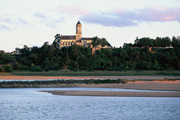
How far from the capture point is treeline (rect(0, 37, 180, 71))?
9031 centimetres

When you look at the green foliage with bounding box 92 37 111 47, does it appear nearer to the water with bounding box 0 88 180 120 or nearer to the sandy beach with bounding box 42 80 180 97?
the sandy beach with bounding box 42 80 180 97

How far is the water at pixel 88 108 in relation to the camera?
26.1 metres

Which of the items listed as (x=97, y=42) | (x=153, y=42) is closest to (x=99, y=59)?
(x=97, y=42)

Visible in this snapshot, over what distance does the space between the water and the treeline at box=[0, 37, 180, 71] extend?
165 ft

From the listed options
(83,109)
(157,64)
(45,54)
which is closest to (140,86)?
(83,109)

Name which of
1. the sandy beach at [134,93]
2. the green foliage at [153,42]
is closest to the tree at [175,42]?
the green foliage at [153,42]

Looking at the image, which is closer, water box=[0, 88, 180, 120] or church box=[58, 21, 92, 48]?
water box=[0, 88, 180, 120]

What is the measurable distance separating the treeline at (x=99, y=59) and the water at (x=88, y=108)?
165ft

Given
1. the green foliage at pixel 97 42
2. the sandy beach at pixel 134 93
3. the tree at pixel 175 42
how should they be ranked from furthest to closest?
the green foliage at pixel 97 42
the tree at pixel 175 42
the sandy beach at pixel 134 93

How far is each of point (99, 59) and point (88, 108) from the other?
6707 centimetres

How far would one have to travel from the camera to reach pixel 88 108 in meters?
30.0

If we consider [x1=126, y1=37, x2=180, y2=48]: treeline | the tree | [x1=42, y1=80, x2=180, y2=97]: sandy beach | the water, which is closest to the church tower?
[x1=126, y1=37, x2=180, y2=48]: treeline

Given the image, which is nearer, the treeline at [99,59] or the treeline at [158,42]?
the treeline at [99,59]

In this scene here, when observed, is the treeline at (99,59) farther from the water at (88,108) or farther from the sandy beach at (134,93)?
the water at (88,108)
